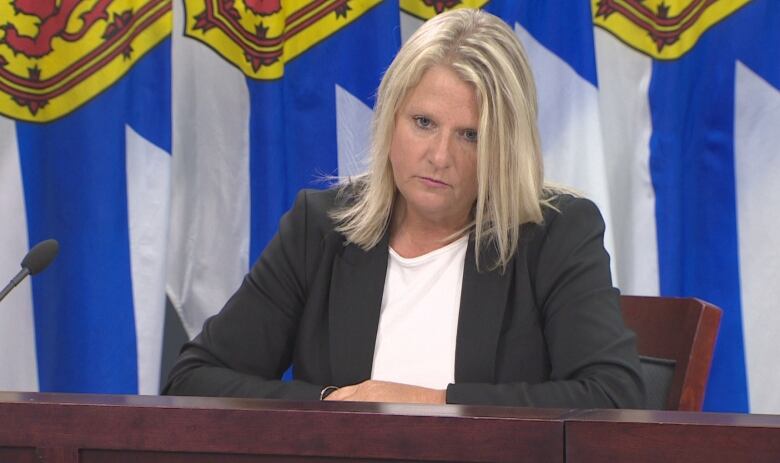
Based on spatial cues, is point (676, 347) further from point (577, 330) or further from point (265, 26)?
point (265, 26)

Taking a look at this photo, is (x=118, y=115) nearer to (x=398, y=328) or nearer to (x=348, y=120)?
(x=348, y=120)

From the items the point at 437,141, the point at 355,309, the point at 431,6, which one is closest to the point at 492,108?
the point at 437,141

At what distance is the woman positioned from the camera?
1.75 metres

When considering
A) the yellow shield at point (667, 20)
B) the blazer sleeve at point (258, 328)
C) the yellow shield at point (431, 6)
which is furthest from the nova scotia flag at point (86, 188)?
the yellow shield at point (667, 20)

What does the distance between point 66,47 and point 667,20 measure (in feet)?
4.65

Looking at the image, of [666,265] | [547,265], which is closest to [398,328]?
[547,265]

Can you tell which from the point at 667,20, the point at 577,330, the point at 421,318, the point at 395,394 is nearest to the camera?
the point at 395,394

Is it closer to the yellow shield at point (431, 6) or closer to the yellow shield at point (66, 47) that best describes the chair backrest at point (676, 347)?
the yellow shield at point (431, 6)

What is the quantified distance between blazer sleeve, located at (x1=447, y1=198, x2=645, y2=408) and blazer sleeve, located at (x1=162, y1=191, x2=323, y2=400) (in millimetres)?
422

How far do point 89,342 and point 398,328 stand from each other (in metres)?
1.06

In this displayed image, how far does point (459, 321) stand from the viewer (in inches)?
69.9

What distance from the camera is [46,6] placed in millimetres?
2520

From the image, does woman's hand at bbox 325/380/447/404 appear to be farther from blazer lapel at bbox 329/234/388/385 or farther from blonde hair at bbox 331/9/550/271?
blonde hair at bbox 331/9/550/271

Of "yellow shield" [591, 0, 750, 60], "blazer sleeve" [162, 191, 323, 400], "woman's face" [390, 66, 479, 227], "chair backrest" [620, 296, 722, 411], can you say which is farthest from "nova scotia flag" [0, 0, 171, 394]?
"chair backrest" [620, 296, 722, 411]
